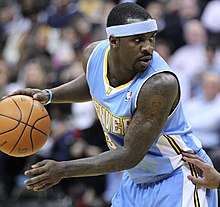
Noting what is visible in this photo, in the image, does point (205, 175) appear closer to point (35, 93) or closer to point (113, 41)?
point (113, 41)

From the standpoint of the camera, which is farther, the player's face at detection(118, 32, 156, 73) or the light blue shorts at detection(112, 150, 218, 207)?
the light blue shorts at detection(112, 150, 218, 207)

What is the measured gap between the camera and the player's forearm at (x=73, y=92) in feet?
17.4

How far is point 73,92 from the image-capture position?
5324 mm

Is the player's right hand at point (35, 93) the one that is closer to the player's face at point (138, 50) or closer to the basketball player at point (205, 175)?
the player's face at point (138, 50)

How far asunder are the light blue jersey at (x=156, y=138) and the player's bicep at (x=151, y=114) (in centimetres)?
12

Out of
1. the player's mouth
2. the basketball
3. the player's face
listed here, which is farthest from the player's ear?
the basketball

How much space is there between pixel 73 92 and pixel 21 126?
0.79 meters

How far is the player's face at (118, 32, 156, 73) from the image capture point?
4379 mm

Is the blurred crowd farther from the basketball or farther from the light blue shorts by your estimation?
the basketball

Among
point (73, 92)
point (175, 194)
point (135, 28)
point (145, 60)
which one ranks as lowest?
point (175, 194)

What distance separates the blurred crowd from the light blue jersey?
261 cm

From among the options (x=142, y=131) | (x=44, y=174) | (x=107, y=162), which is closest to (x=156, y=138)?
(x=142, y=131)

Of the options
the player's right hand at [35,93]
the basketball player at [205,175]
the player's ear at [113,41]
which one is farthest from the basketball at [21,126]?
the basketball player at [205,175]

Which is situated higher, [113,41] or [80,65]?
[113,41]
